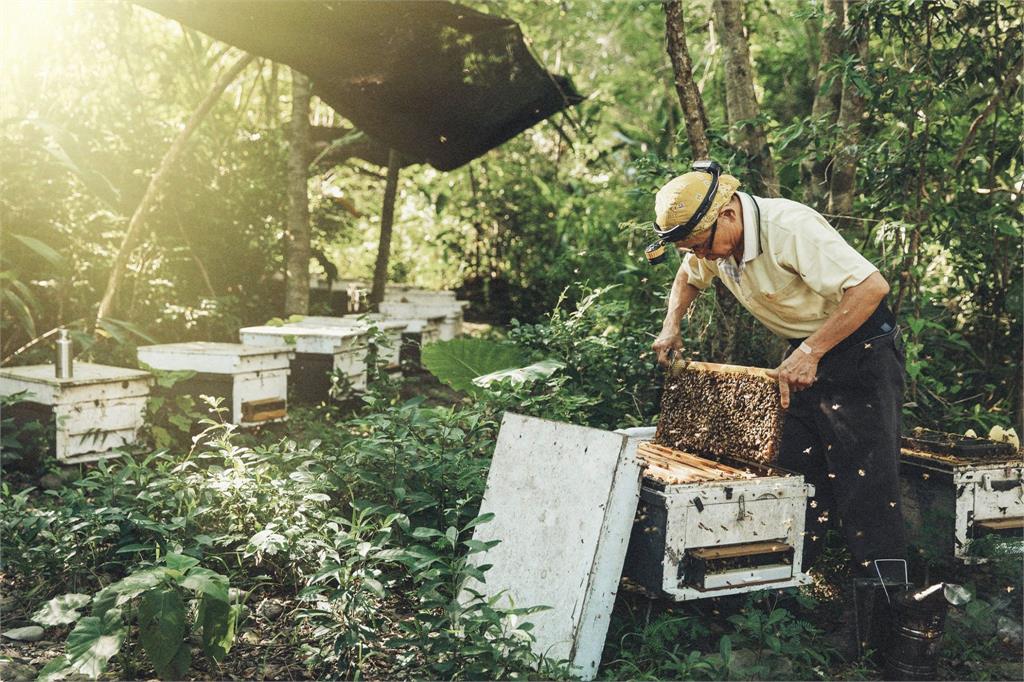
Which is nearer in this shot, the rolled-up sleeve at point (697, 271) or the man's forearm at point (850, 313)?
the man's forearm at point (850, 313)

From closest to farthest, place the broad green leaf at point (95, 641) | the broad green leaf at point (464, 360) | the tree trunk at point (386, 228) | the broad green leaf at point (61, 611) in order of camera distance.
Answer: the broad green leaf at point (95, 641) < the broad green leaf at point (61, 611) < the broad green leaf at point (464, 360) < the tree trunk at point (386, 228)

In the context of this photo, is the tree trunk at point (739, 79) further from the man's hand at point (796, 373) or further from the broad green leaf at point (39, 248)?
the broad green leaf at point (39, 248)

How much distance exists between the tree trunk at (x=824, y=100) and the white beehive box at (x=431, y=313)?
273 cm

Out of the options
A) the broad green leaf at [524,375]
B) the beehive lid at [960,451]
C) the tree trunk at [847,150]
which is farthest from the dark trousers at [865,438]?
the tree trunk at [847,150]

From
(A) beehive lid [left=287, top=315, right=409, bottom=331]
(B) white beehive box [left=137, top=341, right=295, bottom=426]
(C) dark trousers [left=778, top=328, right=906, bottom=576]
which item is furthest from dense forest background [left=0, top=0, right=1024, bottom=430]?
(C) dark trousers [left=778, top=328, right=906, bottom=576]

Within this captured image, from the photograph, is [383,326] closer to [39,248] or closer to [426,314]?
Answer: [426,314]

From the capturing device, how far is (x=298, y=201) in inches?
262

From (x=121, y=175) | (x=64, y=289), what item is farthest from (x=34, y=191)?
(x=121, y=175)

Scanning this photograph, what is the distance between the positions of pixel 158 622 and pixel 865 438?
2.24 m

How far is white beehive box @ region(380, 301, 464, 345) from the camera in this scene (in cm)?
640

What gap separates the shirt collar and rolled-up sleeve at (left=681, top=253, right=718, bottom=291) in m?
0.32

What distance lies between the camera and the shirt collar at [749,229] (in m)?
2.97

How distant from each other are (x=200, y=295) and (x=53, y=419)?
9.98 ft

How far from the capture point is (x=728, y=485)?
276cm
